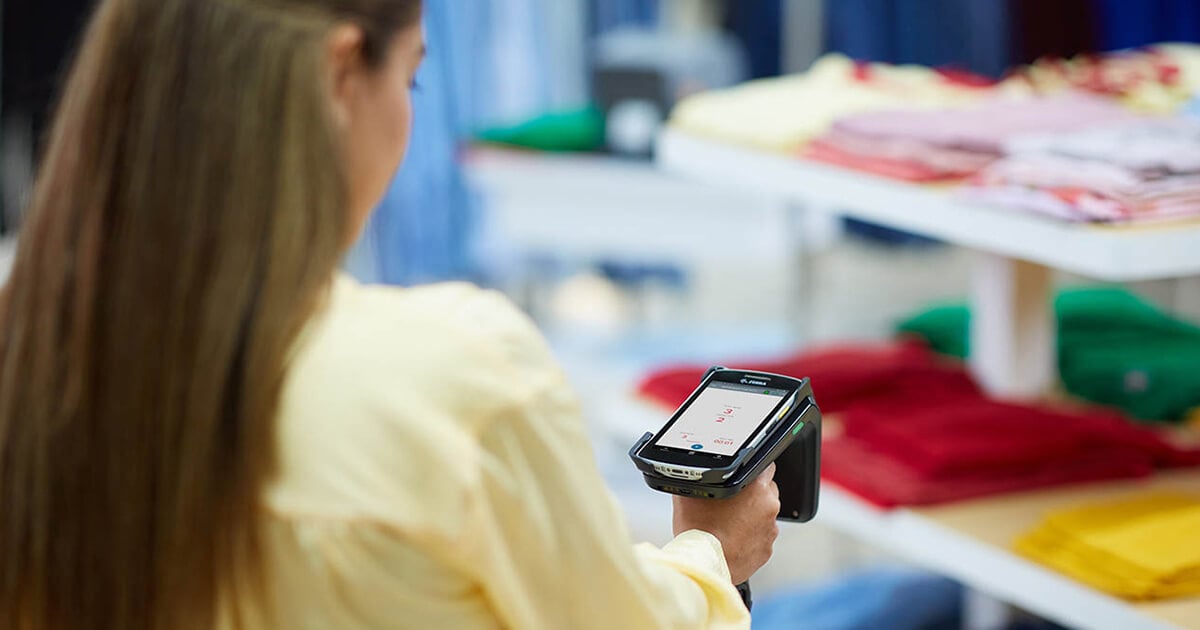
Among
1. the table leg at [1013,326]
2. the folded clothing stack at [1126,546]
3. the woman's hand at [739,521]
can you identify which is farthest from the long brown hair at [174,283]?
the table leg at [1013,326]

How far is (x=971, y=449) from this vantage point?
2.15 metres

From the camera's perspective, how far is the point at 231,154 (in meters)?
0.97

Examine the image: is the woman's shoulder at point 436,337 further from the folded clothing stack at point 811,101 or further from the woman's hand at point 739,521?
the folded clothing stack at point 811,101

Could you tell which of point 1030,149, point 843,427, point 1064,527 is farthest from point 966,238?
point 843,427

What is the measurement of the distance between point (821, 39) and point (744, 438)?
3544 millimetres

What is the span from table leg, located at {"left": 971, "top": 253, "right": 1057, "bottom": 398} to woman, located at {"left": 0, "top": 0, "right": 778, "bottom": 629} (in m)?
1.54

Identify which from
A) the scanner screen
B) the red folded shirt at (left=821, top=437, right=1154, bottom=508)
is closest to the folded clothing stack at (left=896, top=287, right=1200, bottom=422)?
the red folded shirt at (left=821, top=437, right=1154, bottom=508)

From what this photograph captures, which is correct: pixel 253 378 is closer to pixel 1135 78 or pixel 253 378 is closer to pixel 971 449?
pixel 971 449

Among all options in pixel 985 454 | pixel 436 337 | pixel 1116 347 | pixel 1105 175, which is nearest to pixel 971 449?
pixel 985 454

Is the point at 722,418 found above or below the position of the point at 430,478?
below

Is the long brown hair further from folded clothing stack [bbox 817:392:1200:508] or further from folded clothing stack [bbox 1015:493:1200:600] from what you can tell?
folded clothing stack [bbox 817:392:1200:508]

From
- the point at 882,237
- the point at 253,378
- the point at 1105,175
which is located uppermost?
the point at 253,378

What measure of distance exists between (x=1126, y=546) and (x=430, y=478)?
1087 mm

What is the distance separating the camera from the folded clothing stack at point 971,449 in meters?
2.13
